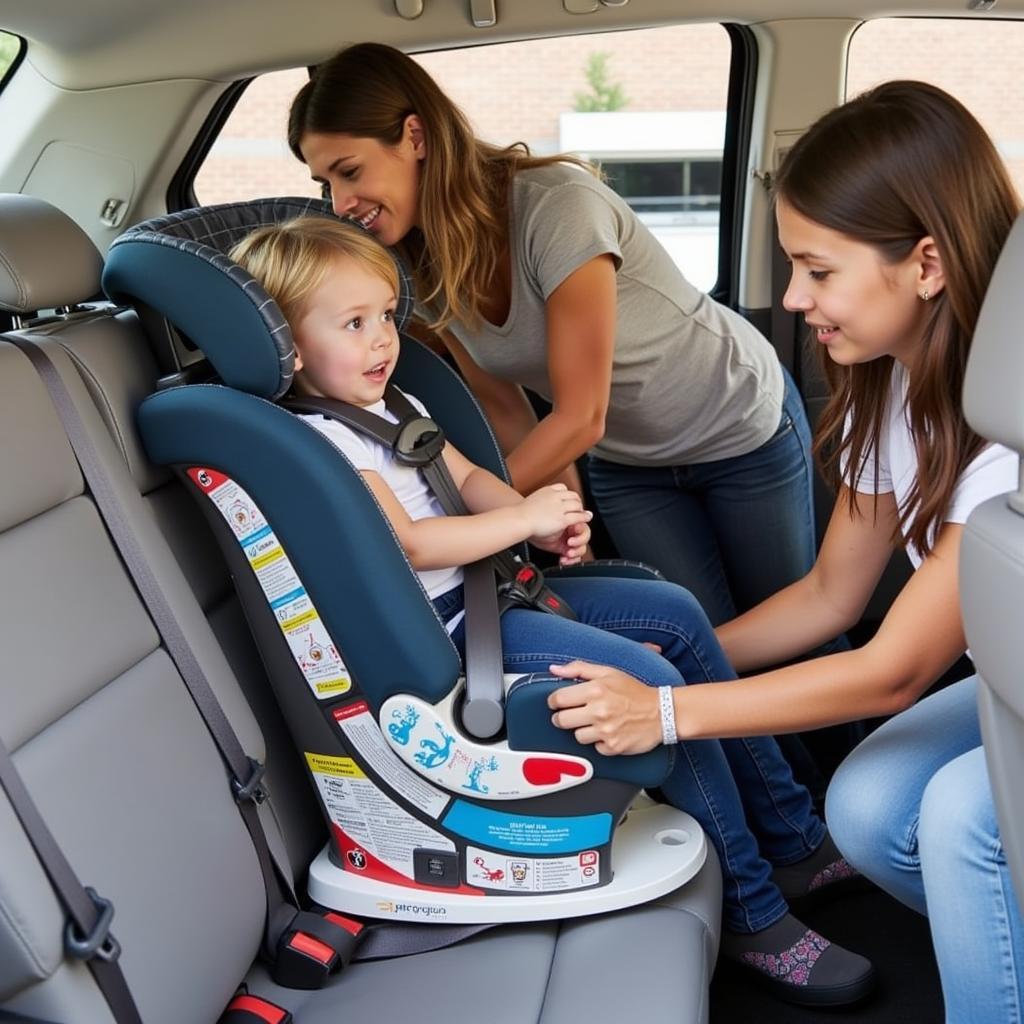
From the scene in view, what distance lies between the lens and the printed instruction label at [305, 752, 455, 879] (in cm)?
156

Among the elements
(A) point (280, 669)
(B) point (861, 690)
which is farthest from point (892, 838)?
(A) point (280, 669)

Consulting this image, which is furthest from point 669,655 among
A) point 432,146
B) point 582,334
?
point 432,146

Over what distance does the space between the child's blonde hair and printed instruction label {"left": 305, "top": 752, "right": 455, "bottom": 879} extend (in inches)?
22.4

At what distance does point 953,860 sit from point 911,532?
37 cm

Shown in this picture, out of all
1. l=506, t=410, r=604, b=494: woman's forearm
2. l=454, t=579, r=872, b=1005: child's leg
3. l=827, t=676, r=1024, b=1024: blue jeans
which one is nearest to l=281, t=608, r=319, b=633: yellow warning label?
l=454, t=579, r=872, b=1005: child's leg

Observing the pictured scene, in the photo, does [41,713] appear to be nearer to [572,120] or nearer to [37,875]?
[37,875]

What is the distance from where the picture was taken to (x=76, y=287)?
167cm

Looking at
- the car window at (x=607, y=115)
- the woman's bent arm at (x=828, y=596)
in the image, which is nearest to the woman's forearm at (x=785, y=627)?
the woman's bent arm at (x=828, y=596)

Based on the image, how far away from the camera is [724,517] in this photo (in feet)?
7.58

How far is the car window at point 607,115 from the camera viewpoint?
249 cm

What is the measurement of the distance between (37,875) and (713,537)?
4.88ft

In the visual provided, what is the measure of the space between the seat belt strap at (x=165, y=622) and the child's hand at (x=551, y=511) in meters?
0.45

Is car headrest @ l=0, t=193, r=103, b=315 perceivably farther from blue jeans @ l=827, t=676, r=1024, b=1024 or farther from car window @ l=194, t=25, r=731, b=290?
blue jeans @ l=827, t=676, r=1024, b=1024

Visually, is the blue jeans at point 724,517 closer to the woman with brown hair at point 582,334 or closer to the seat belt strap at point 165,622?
the woman with brown hair at point 582,334
